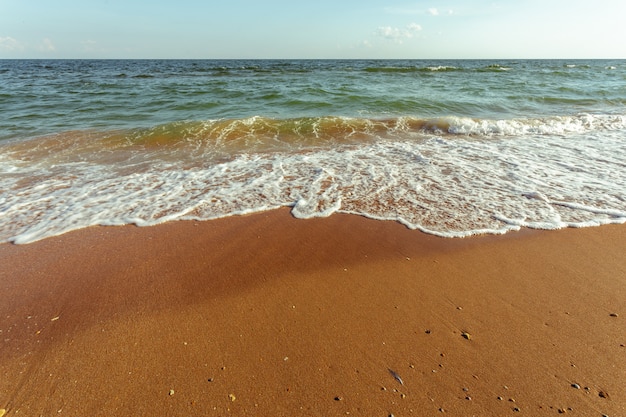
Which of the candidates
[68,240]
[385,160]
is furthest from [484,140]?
[68,240]

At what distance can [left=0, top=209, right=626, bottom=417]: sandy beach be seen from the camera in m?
1.80

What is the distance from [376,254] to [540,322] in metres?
1.34

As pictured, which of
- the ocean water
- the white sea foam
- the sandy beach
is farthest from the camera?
the ocean water

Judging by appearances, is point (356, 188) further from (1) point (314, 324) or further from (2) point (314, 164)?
(1) point (314, 324)

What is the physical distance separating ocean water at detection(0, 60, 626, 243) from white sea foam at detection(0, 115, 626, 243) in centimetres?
2

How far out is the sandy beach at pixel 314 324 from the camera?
1802 mm

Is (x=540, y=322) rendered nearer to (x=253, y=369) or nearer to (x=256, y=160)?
(x=253, y=369)

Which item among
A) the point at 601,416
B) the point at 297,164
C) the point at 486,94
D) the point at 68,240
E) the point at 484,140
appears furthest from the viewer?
the point at 486,94

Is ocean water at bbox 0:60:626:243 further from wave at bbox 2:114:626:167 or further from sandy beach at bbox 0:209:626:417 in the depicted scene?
sandy beach at bbox 0:209:626:417

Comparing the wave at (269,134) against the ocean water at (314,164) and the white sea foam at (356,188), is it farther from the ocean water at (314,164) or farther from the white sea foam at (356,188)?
the white sea foam at (356,188)

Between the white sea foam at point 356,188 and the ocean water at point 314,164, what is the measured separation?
0.08 ft

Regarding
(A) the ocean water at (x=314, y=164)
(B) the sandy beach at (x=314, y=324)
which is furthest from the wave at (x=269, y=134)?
(B) the sandy beach at (x=314, y=324)

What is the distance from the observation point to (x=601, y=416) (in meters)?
1.69

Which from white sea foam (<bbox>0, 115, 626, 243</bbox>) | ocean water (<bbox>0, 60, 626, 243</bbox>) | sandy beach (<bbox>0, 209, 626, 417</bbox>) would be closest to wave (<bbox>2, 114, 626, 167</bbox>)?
ocean water (<bbox>0, 60, 626, 243</bbox>)
